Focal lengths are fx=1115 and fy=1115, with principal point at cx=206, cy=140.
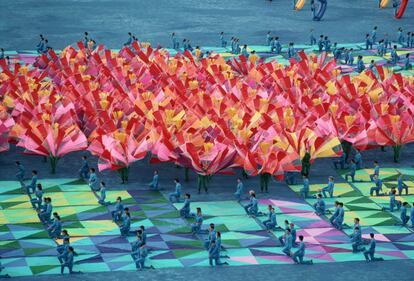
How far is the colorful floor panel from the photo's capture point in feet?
140

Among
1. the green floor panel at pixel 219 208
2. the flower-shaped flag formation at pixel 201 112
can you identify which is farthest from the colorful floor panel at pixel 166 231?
the flower-shaped flag formation at pixel 201 112

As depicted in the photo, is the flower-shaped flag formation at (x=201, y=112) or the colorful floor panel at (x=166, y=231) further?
the flower-shaped flag formation at (x=201, y=112)

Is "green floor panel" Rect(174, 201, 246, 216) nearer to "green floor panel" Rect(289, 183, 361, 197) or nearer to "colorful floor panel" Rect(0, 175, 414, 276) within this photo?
"colorful floor panel" Rect(0, 175, 414, 276)

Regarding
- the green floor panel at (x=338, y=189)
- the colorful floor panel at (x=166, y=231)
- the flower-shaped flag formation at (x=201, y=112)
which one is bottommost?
the colorful floor panel at (x=166, y=231)

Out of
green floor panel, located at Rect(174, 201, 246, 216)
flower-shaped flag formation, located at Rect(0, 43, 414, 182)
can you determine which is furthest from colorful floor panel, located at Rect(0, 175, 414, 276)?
flower-shaped flag formation, located at Rect(0, 43, 414, 182)

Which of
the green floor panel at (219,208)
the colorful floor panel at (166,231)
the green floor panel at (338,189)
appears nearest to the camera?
the colorful floor panel at (166,231)

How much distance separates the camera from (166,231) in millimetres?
45469

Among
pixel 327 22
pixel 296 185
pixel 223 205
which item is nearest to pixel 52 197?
pixel 223 205

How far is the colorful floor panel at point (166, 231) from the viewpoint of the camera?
42.5m

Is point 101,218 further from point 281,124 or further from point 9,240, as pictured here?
point 281,124

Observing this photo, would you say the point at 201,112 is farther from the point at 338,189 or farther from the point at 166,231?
the point at 166,231

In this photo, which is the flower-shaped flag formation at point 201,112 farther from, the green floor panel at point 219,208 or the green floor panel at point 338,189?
the green floor panel at point 219,208

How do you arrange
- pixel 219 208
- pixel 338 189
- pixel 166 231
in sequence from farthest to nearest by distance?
pixel 338 189 < pixel 219 208 < pixel 166 231

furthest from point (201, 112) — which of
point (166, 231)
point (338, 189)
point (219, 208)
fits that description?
point (166, 231)
